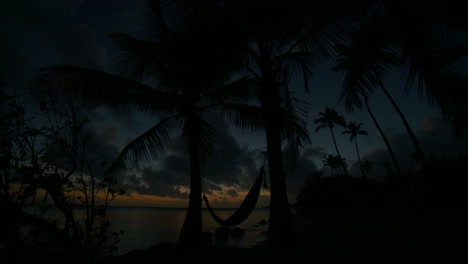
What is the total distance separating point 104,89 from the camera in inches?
210

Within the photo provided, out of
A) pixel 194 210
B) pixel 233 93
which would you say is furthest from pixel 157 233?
pixel 233 93

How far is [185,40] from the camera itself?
451cm

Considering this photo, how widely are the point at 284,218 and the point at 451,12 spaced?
11.8ft

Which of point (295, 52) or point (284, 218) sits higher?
point (295, 52)

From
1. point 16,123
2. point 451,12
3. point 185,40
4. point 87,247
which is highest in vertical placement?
point 185,40

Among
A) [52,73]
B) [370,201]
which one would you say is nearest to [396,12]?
[52,73]

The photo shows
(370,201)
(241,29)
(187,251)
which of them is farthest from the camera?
(370,201)

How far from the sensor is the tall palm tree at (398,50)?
201 cm

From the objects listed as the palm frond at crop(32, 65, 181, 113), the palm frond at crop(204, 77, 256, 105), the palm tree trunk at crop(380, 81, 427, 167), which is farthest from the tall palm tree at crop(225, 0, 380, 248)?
the palm tree trunk at crop(380, 81, 427, 167)

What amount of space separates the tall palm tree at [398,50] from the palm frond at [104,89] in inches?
181

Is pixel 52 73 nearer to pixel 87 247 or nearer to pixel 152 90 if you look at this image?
pixel 152 90

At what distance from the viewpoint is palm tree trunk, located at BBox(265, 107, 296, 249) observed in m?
3.93

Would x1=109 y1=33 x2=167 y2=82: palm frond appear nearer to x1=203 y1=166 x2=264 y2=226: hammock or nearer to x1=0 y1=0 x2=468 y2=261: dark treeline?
x1=0 y1=0 x2=468 y2=261: dark treeline

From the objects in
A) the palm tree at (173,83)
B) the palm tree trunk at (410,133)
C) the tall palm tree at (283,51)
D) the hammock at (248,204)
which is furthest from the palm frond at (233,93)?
the palm tree trunk at (410,133)
